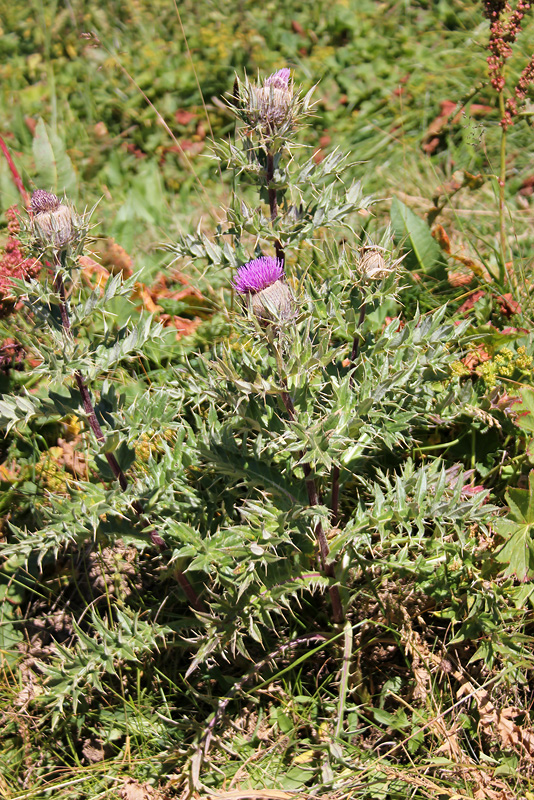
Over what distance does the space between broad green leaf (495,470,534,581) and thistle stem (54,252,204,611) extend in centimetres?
109

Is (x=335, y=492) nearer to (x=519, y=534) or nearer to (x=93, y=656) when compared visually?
(x=519, y=534)

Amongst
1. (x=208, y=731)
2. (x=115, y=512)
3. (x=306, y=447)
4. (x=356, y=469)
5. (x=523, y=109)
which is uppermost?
(x=523, y=109)

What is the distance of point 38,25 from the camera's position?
6.34 m

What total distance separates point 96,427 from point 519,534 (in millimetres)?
1473

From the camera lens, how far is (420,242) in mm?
3523

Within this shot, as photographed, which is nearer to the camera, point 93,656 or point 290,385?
point 290,385

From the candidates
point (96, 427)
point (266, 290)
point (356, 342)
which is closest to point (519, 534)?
point (356, 342)

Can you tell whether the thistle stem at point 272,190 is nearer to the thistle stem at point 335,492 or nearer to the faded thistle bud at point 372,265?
the faded thistle bud at point 372,265

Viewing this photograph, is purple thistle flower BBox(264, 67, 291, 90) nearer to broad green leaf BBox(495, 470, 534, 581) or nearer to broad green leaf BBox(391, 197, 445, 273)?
broad green leaf BBox(391, 197, 445, 273)

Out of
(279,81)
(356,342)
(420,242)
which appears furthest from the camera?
(420,242)

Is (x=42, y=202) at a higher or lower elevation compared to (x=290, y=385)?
higher

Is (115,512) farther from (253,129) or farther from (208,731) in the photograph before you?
(253,129)

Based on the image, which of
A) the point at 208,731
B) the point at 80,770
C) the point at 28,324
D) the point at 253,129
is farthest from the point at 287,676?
the point at 28,324

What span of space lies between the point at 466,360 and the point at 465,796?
1780 mm
